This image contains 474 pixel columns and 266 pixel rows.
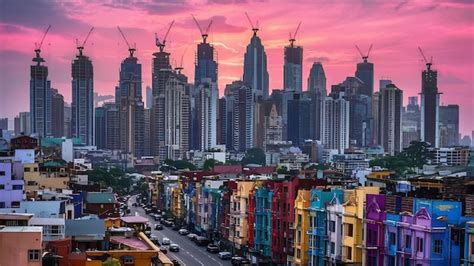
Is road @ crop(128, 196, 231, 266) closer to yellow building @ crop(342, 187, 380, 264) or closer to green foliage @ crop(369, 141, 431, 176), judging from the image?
yellow building @ crop(342, 187, 380, 264)

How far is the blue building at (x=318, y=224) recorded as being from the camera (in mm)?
40406

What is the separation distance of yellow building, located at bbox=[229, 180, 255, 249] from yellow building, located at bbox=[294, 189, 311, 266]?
32.6 feet

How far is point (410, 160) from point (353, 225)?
7927 cm

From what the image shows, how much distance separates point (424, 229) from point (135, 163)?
512ft

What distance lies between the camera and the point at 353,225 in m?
37.6

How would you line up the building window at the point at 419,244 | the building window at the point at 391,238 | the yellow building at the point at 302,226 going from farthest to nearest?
the yellow building at the point at 302,226 < the building window at the point at 391,238 < the building window at the point at 419,244

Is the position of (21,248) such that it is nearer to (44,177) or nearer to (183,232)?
(44,177)

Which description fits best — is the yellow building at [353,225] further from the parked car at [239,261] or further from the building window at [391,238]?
the parked car at [239,261]

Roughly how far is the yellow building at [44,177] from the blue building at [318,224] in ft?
67.2

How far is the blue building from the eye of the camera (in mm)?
40406

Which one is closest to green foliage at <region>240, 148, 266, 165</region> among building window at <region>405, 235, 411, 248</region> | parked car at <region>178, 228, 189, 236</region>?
parked car at <region>178, 228, 189, 236</region>

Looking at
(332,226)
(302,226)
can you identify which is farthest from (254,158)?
(332,226)

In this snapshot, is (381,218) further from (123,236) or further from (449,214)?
(123,236)

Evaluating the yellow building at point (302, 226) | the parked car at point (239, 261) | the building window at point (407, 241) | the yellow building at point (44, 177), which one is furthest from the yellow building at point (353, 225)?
the yellow building at point (44, 177)
